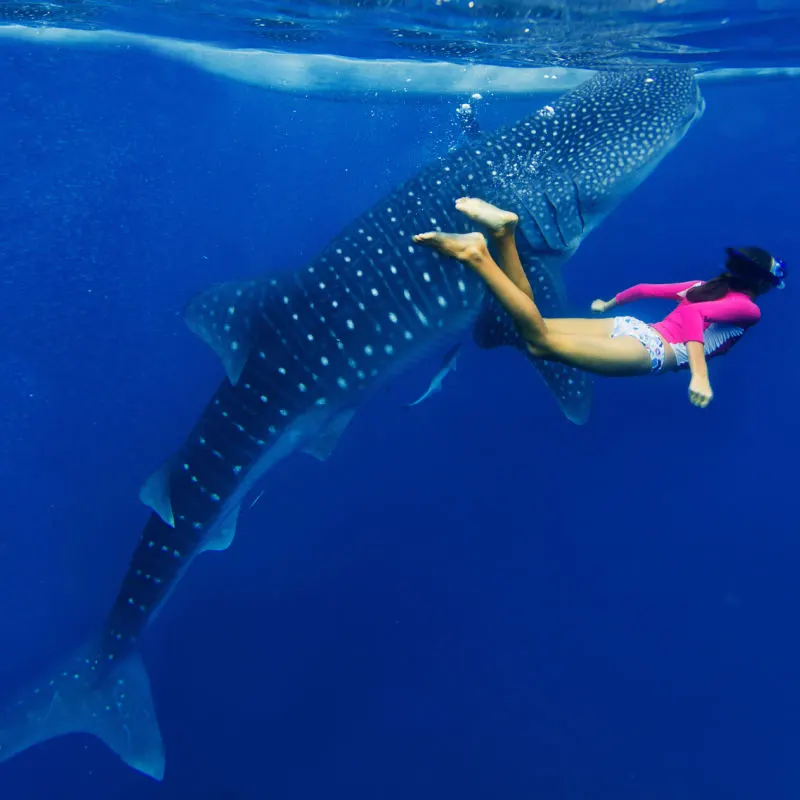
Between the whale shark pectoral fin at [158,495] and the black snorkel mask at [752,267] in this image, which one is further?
the whale shark pectoral fin at [158,495]

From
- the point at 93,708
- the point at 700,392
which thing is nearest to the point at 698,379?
the point at 700,392

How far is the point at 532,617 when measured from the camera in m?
9.88

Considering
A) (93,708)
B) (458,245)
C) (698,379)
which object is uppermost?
(458,245)

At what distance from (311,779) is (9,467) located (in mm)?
8846

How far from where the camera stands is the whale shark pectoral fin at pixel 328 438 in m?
5.88

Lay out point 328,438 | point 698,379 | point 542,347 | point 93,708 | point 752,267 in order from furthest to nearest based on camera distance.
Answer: point 328,438, point 93,708, point 752,267, point 698,379, point 542,347

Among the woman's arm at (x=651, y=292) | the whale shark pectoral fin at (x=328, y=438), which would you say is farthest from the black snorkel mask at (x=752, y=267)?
the whale shark pectoral fin at (x=328, y=438)

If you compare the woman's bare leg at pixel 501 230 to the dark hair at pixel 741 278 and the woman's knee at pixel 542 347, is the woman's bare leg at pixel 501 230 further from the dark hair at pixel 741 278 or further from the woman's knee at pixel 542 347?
the dark hair at pixel 741 278

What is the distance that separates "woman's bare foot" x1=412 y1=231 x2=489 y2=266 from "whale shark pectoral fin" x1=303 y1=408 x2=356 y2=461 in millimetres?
3166

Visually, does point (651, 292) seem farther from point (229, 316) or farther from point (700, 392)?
point (229, 316)

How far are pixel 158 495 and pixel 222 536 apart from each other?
0.88 m

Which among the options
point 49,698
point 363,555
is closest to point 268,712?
point 363,555

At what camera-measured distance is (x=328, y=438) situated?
5.91 meters

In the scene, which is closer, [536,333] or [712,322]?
[536,333]
